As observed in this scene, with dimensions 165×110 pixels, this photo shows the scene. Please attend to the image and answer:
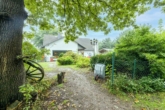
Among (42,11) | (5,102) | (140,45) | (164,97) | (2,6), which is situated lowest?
(164,97)

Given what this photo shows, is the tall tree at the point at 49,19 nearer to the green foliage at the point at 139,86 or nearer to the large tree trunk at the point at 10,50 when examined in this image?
the large tree trunk at the point at 10,50

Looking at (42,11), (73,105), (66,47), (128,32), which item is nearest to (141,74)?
(128,32)

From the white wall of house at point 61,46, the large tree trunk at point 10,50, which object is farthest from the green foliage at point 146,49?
the white wall of house at point 61,46

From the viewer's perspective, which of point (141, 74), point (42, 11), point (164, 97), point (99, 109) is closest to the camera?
point (99, 109)

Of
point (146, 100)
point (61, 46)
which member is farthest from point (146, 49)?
point (61, 46)

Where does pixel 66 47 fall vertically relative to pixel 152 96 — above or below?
above

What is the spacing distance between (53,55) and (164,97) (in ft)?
69.5

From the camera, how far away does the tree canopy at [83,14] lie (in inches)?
210

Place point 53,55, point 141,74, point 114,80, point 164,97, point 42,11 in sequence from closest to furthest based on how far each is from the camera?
point 164,97 < point 114,80 < point 141,74 < point 42,11 < point 53,55

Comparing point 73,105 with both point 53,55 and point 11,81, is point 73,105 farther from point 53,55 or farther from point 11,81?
point 53,55

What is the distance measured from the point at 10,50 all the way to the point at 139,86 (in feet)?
18.0

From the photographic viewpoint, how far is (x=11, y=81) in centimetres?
340

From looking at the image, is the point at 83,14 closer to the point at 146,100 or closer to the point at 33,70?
the point at 33,70

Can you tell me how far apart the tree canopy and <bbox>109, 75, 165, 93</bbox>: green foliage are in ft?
9.38
